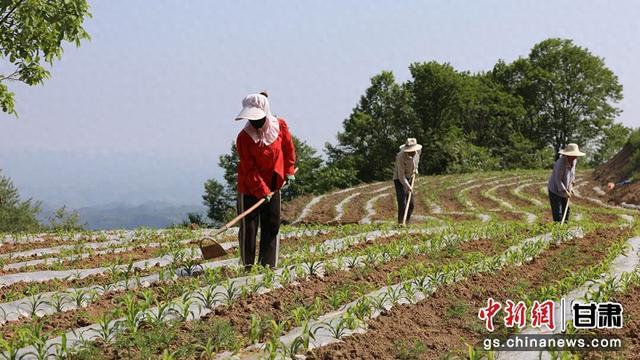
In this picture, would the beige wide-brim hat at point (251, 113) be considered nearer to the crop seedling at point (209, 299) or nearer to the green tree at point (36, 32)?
the crop seedling at point (209, 299)

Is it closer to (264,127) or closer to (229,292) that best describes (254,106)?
(264,127)

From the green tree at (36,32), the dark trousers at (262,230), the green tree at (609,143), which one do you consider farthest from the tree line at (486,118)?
the dark trousers at (262,230)

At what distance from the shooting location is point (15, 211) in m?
31.2

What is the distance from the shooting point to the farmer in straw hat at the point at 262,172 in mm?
7137

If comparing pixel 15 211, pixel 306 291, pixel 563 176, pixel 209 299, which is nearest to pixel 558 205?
pixel 563 176

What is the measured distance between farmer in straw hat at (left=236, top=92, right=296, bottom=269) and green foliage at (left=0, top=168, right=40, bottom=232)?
2539 centimetres

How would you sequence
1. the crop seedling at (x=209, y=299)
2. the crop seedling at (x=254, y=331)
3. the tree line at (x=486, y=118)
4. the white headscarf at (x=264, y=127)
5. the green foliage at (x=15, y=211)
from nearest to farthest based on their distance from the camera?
the crop seedling at (x=254, y=331), the crop seedling at (x=209, y=299), the white headscarf at (x=264, y=127), the green foliage at (x=15, y=211), the tree line at (x=486, y=118)

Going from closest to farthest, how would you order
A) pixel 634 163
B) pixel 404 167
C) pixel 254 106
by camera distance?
pixel 254 106 → pixel 404 167 → pixel 634 163

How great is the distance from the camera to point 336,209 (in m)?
22.2

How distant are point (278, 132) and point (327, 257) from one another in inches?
75.5

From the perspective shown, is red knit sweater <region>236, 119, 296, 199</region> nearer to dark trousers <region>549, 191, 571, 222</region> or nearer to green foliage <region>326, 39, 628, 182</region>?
dark trousers <region>549, 191, 571, 222</region>

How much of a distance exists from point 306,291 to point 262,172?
1.77 m

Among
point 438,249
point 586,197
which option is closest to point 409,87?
point 586,197

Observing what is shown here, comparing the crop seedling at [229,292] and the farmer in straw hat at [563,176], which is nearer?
the crop seedling at [229,292]
